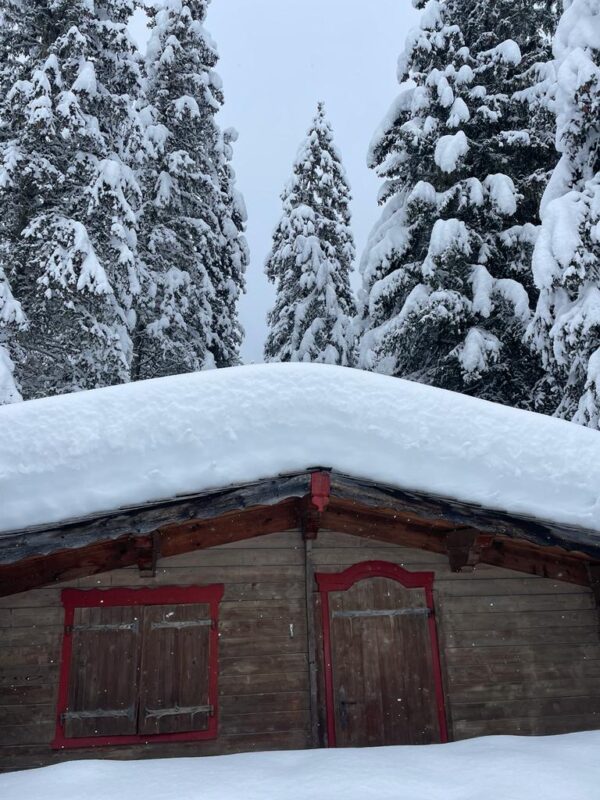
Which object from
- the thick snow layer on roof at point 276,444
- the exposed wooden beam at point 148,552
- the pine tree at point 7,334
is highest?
the pine tree at point 7,334

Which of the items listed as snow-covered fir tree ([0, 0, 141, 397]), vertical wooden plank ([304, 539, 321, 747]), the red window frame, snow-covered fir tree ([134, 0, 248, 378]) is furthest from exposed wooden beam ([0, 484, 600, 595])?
snow-covered fir tree ([134, 0, 248, 378])

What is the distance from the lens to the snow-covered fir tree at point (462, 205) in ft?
45.5

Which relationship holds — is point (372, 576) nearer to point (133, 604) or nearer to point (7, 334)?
point (133, 604)

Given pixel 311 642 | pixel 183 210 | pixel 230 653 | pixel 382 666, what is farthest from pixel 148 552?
pixel 183 210

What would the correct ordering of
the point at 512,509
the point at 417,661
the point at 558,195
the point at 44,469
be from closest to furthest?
the point at 44,469, the point at 512,509, the point at 417,661, the point at 558,195

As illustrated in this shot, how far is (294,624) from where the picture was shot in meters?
6.89

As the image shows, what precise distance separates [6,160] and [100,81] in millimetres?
3425

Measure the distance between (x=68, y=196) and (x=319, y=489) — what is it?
36.4ft

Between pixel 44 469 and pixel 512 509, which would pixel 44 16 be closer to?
pixel 44 469

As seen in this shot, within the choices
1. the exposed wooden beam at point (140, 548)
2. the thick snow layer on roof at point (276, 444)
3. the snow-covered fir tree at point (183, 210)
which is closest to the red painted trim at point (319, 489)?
the thick snow layer on roof at point (276, 444)

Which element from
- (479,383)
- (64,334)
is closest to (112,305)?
(64,334)

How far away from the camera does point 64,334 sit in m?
13.9

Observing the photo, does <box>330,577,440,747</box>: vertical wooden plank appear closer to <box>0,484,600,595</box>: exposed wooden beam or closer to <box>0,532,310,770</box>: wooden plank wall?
<box>0,532,310,770</box>: wooden plank wall

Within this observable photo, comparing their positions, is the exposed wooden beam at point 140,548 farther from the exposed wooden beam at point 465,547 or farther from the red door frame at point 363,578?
the exposed wooden beam at point 465,547
